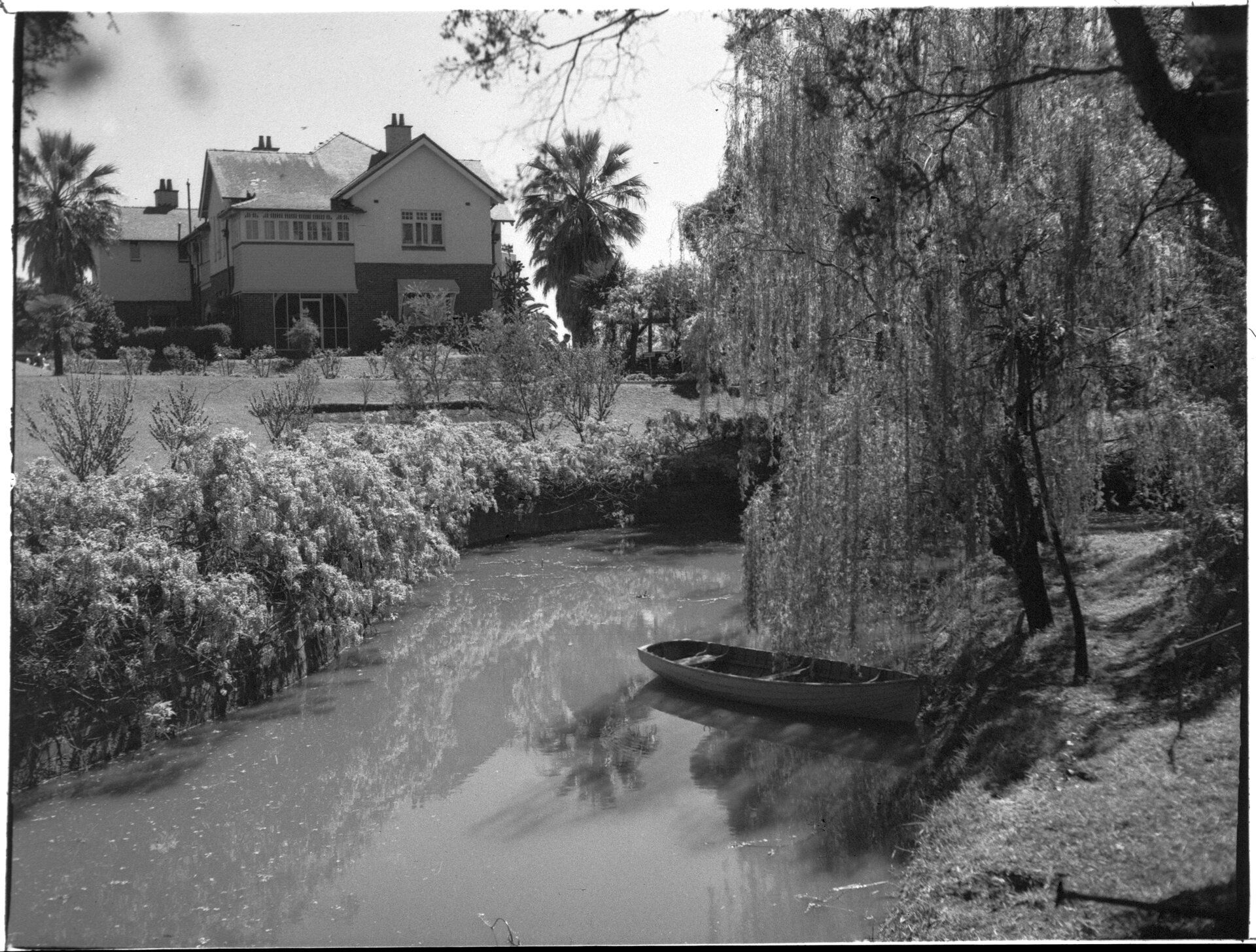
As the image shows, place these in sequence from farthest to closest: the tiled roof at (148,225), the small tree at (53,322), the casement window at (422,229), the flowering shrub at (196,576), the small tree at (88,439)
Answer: the casement window at (422,229) < the small tree at (88,439) < the tiled roof at (148,225) < the flowering shrub at (196,576) < the small tree at (53,322)

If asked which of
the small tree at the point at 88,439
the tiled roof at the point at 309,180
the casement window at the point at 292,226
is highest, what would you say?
the tiled roof at the point at 309,180

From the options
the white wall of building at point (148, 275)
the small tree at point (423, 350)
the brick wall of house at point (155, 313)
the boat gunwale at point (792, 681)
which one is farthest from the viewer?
the small tree at point (423, 350)

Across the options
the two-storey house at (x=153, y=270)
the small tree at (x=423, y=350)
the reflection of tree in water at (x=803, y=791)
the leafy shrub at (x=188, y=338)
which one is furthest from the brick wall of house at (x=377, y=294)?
the reflection of tree in water at (x=803, y=791)

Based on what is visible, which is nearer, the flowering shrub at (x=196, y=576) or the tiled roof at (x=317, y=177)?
the flowering shrub at (x=196, y=576)

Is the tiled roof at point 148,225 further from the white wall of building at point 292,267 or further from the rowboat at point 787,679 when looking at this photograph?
the rowboat at point 787,679

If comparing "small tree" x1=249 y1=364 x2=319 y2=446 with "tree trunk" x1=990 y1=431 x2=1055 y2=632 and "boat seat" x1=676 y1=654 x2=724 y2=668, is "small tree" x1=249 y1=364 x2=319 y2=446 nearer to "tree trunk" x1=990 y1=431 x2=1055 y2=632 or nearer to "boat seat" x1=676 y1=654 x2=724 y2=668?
"boat seat" x1=676 y1=654 x2=724 y2=668

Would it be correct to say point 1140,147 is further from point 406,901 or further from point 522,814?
point 406,901

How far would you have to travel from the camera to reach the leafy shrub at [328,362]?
91.7 feet

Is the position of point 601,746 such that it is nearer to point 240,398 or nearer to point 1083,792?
point 1083,792

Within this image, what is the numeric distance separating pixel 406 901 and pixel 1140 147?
6778 mm

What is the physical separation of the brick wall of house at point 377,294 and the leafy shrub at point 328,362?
2.31 meters

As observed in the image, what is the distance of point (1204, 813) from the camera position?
5.80 metres

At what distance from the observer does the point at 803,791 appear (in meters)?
8.66

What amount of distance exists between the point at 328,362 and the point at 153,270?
6269mm
